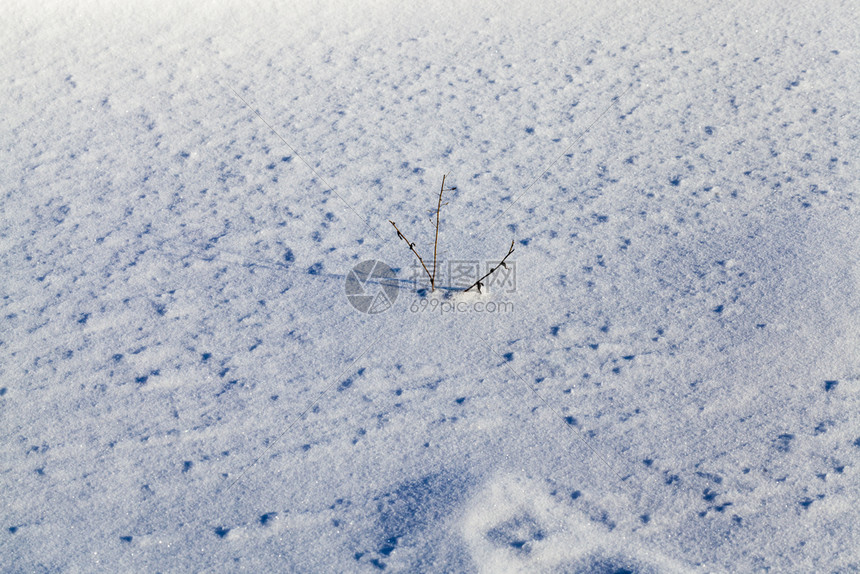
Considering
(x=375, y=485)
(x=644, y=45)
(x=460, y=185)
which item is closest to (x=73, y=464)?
(x=375, y=485)

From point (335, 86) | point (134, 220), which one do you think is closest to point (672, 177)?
point (335, 86)

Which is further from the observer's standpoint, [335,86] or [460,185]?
[335,86]

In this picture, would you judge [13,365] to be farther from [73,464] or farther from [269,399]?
[269,399]

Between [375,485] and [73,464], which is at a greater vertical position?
[73,464]

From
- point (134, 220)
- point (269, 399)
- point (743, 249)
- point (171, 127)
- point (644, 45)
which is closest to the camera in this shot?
point (269, 399)

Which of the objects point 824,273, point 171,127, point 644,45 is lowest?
point 824,273

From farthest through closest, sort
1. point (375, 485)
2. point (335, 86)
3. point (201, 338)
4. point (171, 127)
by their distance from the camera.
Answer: point (335, 86)
point (171, 127)
point (201, 338)
point (375, 485)

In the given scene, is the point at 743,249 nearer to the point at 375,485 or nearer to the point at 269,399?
the point at 375,485
